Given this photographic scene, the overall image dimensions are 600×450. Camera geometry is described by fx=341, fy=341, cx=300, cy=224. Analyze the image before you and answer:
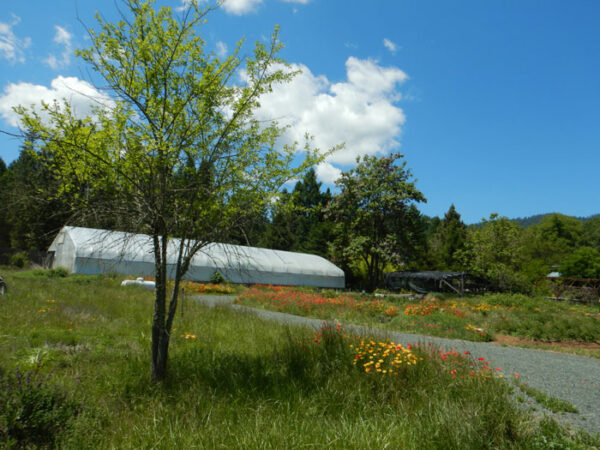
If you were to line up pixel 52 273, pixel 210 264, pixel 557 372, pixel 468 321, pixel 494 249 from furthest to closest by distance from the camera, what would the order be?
1. pixel 494 249
2. pixel 210 264
3. pixel 52 273
4. pixel 468 321
5. pixel 557 372

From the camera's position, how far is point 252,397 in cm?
368

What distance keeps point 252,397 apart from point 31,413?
76.3 inches

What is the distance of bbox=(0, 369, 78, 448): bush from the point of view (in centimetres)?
265

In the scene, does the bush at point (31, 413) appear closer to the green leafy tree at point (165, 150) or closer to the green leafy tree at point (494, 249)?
the green leafy tree at point (165, 150)

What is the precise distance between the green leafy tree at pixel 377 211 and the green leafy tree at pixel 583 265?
20357mm

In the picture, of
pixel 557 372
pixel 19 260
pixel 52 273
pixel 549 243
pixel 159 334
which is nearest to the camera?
pixel 159 334

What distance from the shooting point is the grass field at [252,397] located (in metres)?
2.78

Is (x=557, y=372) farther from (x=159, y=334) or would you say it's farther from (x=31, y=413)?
(x=31, y=413)

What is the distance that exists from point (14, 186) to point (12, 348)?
2.58 meters

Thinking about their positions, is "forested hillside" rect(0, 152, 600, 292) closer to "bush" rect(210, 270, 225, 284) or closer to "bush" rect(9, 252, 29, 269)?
"bush" rect(9, 252, 29, 269)

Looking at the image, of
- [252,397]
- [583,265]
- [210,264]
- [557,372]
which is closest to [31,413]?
[252,397]

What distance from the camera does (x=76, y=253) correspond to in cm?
2070

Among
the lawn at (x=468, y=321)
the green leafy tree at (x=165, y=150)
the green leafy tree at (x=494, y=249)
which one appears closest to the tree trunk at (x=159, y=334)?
the green leafy tree at (x=165, y=150)

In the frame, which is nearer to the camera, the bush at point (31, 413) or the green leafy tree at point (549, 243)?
the bush at point (31, 413)
